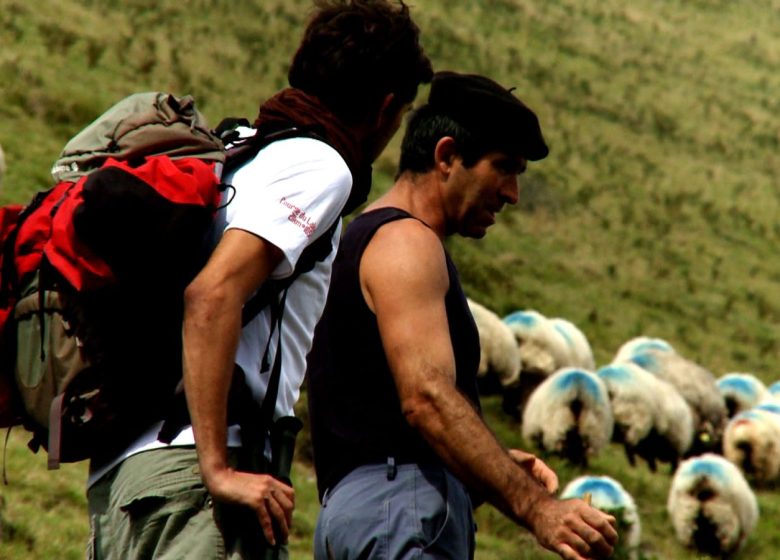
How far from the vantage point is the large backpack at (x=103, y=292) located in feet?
9.46

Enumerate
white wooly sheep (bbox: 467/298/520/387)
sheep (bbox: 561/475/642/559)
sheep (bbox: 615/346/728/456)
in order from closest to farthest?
sheep (bbox: 561/475/642/559) < white wooly sheep (bbox: 467/298/520/387) < sheep (bbox: 615/346/728/456)

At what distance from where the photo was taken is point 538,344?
55.8 ft

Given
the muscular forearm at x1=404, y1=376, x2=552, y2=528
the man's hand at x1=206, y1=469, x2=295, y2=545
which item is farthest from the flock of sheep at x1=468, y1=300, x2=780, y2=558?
the man's hand at x1=206, y1=469, x2=295, y2=545

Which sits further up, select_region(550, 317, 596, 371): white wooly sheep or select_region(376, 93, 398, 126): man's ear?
select_region(376, 93, 398, 126): man's ear

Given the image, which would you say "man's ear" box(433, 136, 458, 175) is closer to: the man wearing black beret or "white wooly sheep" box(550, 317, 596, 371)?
the man wearing black beret

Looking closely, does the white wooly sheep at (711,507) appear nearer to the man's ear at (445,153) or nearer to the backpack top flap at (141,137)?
the man's ear at (445,153)

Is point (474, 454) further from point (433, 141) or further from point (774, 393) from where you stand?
point (774, 393)

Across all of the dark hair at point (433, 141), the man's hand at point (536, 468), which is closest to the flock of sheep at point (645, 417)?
the man's hand at point (536, 468)

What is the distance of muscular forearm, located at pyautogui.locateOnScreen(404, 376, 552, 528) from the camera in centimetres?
342

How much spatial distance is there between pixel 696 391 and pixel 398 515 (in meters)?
15.4

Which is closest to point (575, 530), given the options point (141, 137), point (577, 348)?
point (141, 137)

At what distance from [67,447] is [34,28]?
1902 cm

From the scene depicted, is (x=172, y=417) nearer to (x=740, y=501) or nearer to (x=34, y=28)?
(x=740, y=501)

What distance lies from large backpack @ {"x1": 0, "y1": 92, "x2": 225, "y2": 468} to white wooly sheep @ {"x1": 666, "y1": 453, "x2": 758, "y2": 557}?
11119 millimetres
